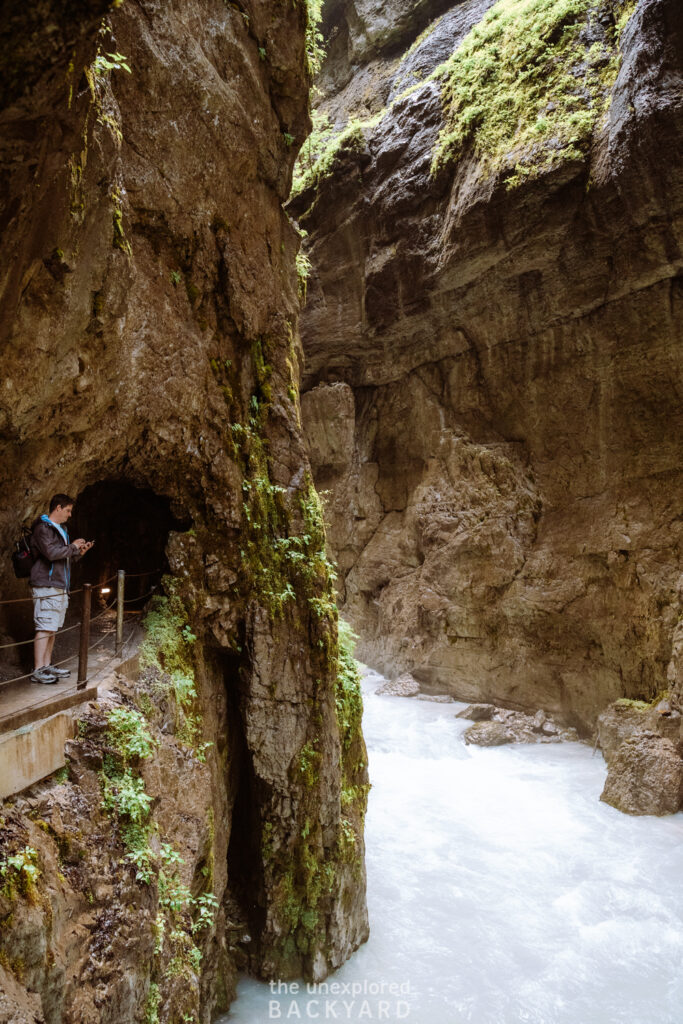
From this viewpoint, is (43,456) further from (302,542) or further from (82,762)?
(302,542)

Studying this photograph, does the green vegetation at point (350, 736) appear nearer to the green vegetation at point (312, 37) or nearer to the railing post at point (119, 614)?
the railing post at point (119, 614)

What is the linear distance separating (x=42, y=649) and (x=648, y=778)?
10.3 meters

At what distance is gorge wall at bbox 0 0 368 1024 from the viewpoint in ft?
11.5

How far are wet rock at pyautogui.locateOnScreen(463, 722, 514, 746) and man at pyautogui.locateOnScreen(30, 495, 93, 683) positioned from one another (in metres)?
10.7

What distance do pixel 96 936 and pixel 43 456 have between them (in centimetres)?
359

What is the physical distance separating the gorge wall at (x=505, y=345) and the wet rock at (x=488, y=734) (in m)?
1.26

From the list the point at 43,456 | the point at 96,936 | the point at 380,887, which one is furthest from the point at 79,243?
the point at 380,887

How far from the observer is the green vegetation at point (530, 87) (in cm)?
1260

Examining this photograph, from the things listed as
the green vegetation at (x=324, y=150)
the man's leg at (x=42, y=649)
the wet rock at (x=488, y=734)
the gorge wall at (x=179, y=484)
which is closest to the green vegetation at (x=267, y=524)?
the gorge wall at (x=179, y=484)

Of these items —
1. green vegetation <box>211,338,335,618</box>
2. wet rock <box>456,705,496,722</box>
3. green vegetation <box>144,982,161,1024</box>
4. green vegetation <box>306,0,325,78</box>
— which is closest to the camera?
green vegetation <box>144,982,161,1024</box>

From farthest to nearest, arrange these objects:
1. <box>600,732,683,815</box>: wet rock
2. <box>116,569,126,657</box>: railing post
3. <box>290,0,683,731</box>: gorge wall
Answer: <box>290,0,683,731</box>: gorge wall, <box>600,732,683,815</box>: wet rock, <box>116,569,126,657</box>: railing post

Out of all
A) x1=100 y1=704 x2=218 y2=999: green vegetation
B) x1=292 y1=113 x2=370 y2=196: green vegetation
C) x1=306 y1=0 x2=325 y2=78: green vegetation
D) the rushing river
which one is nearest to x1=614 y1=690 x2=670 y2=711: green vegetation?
the rushing river

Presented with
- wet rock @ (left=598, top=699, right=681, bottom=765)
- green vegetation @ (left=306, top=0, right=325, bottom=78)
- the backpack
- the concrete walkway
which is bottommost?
wet rock @ (left=598, top=699, right=681, bottom=765)

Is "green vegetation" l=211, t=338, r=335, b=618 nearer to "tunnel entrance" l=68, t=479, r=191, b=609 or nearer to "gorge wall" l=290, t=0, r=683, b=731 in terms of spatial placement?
"tunnel entrance" l=68, t=479, r=191, b=609
